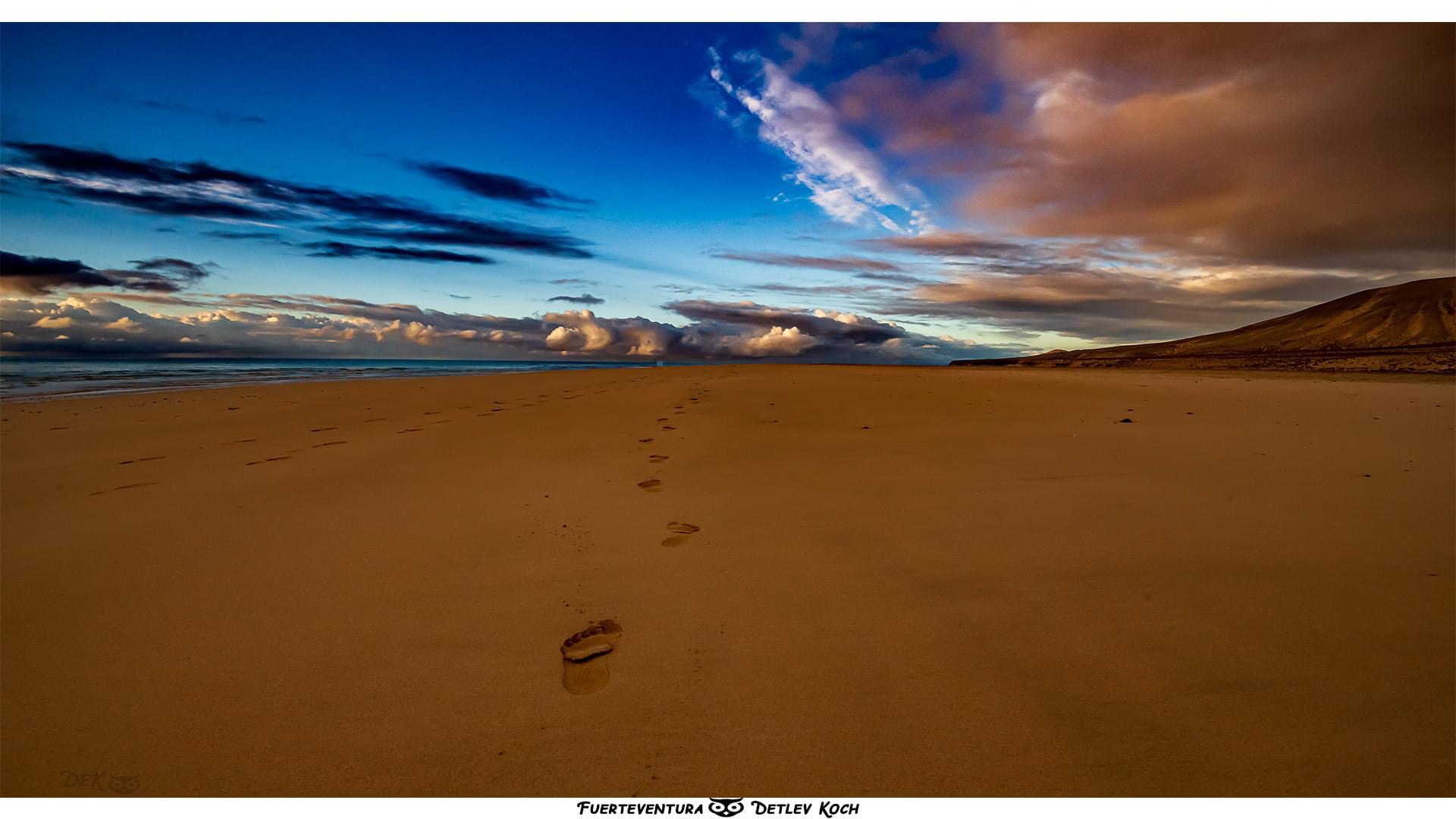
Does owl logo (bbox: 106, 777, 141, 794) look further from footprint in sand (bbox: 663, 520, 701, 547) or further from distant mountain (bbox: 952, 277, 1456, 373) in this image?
distant mountain (bbox: 952, 277, 1456, 373)

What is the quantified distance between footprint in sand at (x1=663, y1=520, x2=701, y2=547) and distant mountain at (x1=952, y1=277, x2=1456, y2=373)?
2570cm

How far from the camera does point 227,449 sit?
607 cm

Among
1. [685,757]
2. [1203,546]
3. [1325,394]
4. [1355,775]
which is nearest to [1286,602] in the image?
[1203,546]

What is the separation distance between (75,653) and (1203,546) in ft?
16.1

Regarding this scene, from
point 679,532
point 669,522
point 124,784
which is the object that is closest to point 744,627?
point 679,532

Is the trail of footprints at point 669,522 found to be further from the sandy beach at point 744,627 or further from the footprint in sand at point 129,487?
the footprint in sand at point 129,487

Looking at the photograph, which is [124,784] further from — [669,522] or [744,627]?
[669,522]

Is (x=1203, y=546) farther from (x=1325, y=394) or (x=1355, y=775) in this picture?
(x=1325, y=394)

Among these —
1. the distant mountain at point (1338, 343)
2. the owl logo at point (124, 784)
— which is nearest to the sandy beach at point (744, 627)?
the owl logo at point (124, 784)

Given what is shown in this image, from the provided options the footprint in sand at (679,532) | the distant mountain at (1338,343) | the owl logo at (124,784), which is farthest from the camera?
the distant mountain at (1338,343)

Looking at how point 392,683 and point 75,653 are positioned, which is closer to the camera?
point 392,683

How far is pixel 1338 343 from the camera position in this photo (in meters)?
31.0
